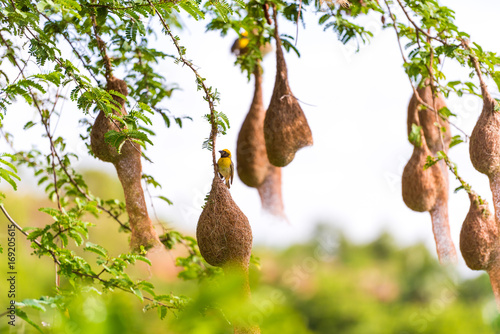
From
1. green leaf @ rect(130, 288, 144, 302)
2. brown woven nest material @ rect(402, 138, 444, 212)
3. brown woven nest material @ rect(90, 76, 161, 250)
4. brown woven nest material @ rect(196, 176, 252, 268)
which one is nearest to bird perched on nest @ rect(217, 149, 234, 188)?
brown woven nest material @ rect(196, 176, 252, 268)

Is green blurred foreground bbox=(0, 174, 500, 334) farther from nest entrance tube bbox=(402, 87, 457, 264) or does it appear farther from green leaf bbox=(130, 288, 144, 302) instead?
green leaf bbox=(130, 288, 144, 302)

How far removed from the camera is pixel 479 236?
2.18 metres

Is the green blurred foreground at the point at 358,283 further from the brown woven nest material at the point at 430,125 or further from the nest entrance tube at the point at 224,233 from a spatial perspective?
the nest entrance tube at the point at 224,233

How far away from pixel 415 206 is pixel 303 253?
4888 mm

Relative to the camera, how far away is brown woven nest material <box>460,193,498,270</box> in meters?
2.18

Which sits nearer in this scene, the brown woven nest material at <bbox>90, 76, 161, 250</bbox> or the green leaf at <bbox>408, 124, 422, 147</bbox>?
the brown woven nest material at <bbox>90, 76, 161, 250</bbox>

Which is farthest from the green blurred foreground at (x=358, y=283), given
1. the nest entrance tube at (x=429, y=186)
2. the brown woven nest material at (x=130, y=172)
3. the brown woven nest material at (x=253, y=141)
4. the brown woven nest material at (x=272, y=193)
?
the brown woven nest material at (x=130, y=172)

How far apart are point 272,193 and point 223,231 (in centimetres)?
142

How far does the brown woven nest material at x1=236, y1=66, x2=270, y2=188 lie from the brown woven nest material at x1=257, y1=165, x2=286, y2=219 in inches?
4.9

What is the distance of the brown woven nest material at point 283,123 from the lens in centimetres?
228

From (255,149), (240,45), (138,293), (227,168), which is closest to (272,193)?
(255,149)

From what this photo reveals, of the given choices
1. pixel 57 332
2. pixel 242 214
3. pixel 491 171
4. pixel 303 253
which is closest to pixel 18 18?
pixel 242 214

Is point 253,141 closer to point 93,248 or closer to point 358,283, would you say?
point 93,248

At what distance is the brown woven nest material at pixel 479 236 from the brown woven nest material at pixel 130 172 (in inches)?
48.8
